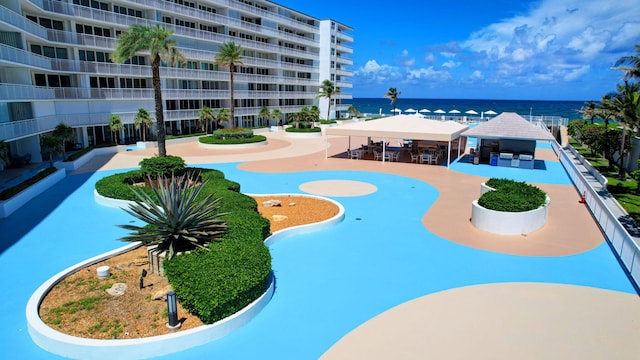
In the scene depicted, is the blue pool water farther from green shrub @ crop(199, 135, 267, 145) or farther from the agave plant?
green shrub @ crop(199, 135, 267, 145)

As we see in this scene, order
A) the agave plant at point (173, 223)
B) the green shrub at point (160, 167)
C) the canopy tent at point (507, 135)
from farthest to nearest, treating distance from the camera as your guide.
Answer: the canopy tent at point (507, 135), the green shrub at point (160, 167), the agave plant at point (173, 223)

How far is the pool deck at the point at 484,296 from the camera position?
28.2 ft

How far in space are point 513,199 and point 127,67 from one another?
35.7 m

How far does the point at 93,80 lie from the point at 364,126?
25.1 meters

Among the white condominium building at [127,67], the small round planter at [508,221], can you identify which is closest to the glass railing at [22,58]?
the white condominium building at [127,67]

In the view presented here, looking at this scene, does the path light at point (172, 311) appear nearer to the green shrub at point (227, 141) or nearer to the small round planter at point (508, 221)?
the small round planter at point (508, 221)

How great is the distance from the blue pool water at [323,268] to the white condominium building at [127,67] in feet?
37.0

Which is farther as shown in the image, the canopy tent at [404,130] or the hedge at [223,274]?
the canopy tent at [404,130]

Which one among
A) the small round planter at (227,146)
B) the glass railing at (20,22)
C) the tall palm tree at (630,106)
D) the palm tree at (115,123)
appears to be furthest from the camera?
the small round planter at (227,146)

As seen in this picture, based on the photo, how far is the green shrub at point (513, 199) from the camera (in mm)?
15812

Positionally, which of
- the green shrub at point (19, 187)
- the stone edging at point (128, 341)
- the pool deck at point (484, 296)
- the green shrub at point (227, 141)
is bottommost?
the pool deck at point (484, 296)

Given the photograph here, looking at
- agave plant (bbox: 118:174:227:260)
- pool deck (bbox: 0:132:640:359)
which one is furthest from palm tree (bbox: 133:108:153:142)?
agave plant (bbox: 118:174:227:260)

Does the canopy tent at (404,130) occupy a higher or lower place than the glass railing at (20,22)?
lower

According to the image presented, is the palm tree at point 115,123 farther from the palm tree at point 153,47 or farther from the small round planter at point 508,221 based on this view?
the small round planter at point 508,221
